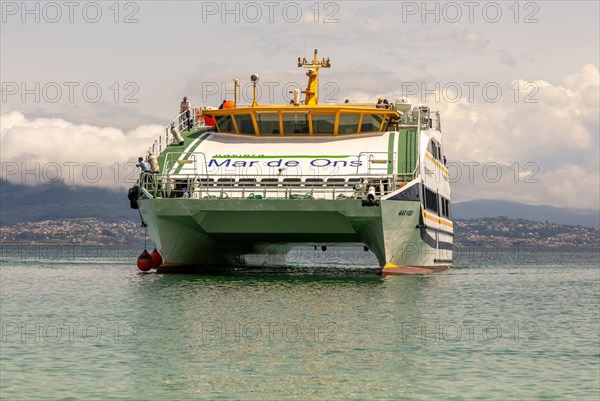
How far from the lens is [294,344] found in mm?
19688

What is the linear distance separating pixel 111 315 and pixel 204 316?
261 cm

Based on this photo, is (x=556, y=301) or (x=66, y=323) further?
(x=556, y=301)

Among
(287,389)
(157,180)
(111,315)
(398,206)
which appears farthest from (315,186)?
(287,389)

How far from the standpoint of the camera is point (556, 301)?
33562 millimetres

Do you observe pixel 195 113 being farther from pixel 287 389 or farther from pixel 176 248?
pixel 287 389

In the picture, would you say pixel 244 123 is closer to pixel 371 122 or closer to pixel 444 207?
pixel 371 122

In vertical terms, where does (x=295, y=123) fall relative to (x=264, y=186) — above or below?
above

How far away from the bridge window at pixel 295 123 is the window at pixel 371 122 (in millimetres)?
2255

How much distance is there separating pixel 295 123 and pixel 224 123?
3002 mm

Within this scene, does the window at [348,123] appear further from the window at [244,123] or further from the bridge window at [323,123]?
the window at [244,123]

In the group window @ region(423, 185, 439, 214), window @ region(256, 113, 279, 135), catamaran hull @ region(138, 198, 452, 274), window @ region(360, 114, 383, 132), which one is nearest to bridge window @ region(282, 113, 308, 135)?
window @ region(256, 113, 279, 135)

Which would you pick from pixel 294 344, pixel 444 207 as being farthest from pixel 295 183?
pixel 294 344

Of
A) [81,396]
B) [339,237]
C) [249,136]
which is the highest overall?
[249,136]

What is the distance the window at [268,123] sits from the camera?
40.5 m
